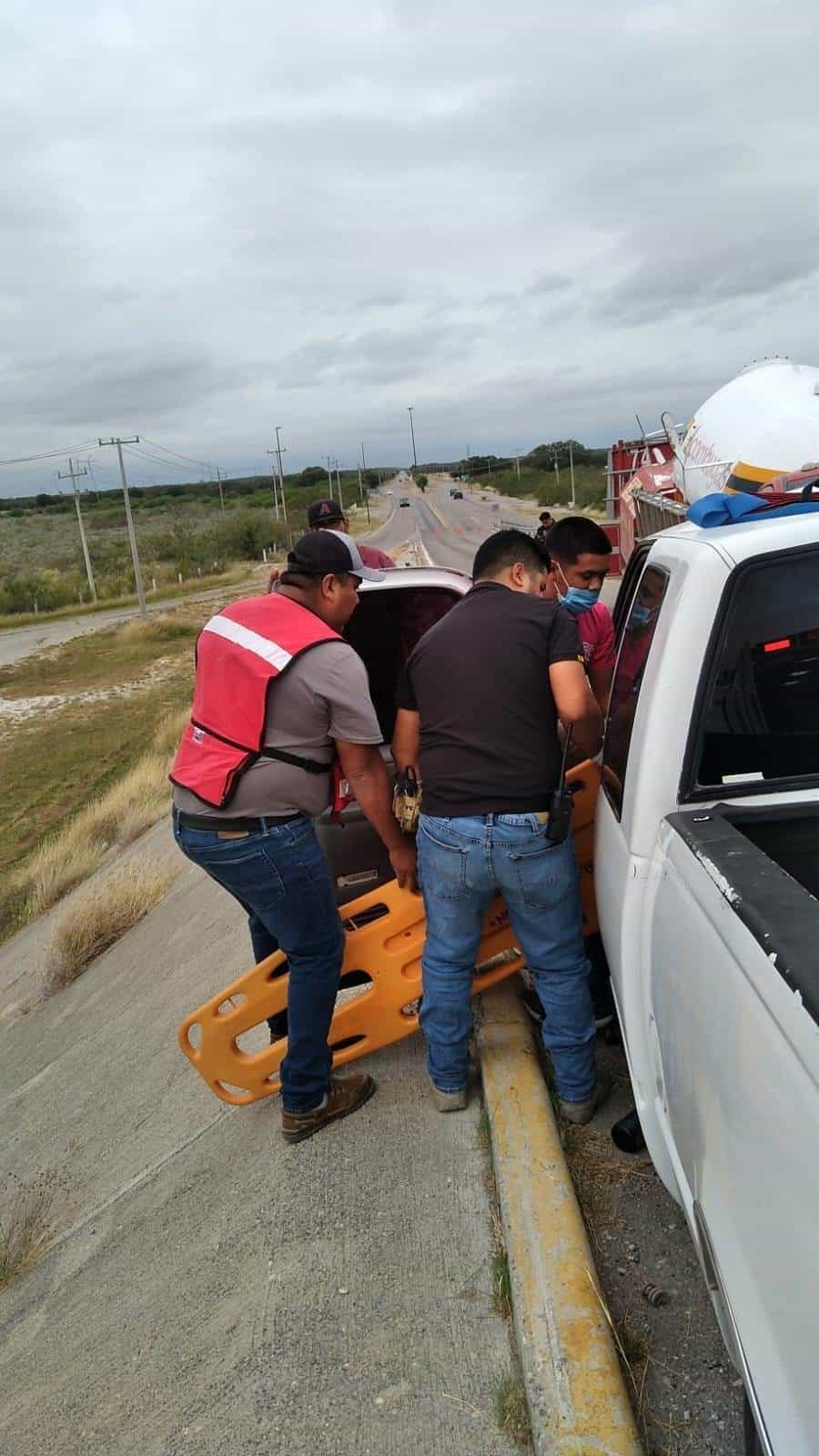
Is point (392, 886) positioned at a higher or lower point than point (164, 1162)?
higher

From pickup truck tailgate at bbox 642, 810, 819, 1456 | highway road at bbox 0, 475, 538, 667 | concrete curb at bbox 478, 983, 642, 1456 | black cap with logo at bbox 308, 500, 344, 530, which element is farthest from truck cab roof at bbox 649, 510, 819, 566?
highway road at bbox 0, 475, 538, 667

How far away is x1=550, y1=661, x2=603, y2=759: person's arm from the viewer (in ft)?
9.68

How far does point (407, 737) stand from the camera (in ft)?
11.1

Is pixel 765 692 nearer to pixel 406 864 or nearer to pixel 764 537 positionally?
pixel 764 537

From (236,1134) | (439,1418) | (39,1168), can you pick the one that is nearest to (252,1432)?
(439,1418)

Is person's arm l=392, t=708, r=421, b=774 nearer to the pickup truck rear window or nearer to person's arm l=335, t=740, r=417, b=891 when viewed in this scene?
person's arm l=335, t=740, r=417, b=891

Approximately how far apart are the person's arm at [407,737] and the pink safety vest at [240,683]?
0.90 feet

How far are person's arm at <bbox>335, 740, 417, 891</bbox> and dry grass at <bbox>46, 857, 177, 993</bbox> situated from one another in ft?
15.0

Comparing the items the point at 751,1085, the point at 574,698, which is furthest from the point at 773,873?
the point at 574,698

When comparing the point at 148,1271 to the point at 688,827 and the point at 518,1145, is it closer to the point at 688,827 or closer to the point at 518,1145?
the point at 518,1145

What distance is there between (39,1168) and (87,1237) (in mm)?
925

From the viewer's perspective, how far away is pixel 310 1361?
8.93 ft

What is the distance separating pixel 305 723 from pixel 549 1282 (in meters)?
1.75

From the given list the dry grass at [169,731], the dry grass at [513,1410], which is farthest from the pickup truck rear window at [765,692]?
the dry grass at [169,731]
